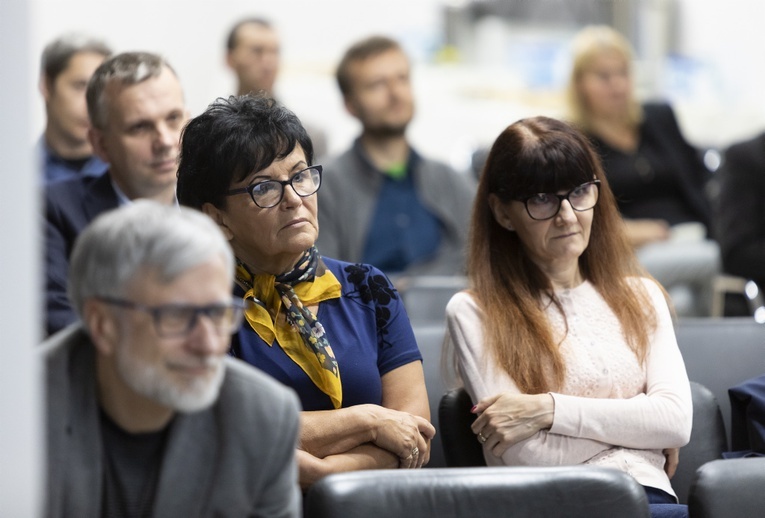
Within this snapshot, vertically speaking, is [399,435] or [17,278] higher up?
[17,278]

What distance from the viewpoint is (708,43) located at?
747 cm

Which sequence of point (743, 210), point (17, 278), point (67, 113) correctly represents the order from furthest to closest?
point (743, 210) → point (67, 113) → point (17, 278)

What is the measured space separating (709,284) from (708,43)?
366 centimetres

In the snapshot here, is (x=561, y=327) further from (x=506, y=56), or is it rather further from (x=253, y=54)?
(x=506, y=56)

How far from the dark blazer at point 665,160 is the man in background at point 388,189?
67cm

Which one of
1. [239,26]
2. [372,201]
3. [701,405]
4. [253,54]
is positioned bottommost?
[701,405]

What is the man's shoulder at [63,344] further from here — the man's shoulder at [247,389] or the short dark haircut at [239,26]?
the short dark haircut at [239,26]

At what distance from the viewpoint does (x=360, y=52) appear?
4348 mm

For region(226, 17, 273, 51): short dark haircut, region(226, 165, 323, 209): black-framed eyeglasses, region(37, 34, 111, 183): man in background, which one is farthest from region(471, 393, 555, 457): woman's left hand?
region(226, 17, 273, 51): short dark haircut

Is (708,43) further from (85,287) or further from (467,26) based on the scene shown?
(85,287)

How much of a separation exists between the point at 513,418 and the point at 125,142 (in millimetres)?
1315

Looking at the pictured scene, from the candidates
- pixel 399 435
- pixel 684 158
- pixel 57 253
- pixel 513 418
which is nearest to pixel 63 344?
pixel 399 435

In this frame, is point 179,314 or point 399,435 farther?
point 399,435

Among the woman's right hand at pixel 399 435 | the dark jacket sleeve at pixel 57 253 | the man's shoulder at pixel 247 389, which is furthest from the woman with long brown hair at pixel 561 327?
the dark jacket sleeve at pixel 57 253
